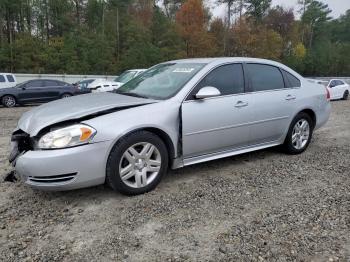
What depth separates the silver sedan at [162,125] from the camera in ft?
10.5

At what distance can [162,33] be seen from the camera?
3844 centimetres

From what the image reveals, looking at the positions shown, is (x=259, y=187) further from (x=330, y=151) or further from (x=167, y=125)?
(x=330, y=151)

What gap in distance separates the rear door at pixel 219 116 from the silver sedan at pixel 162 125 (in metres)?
0.01

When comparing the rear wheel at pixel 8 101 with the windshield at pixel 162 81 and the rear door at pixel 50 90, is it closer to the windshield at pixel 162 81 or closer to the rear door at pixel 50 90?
the rear door at pixel 50 90

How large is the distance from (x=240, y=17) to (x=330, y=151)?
153ft

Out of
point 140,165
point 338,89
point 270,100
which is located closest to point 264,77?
point 270,100

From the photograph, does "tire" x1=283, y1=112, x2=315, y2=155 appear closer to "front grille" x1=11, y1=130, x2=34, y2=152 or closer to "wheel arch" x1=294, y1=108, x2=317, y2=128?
"wheel arch" x1=294, y1=108, x2=317, y2=128

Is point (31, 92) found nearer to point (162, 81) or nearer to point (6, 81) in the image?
point (6, 81)

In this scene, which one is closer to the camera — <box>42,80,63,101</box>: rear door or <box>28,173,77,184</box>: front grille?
<box>28,173,77,184</box>: front grille

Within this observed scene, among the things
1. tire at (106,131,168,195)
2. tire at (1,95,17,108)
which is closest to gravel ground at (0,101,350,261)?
tire at (106,131,168,195)

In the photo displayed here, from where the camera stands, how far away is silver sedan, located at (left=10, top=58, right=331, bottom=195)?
10.5ft

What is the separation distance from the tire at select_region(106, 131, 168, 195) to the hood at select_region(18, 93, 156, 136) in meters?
0.41

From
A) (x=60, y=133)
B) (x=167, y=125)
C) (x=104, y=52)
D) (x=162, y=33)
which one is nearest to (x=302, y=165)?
(x=167, y=125)

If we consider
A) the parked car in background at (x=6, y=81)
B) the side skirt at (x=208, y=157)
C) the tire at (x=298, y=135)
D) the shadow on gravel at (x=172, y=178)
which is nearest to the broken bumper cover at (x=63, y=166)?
the shadow on gravel at (x=172, y=178)
